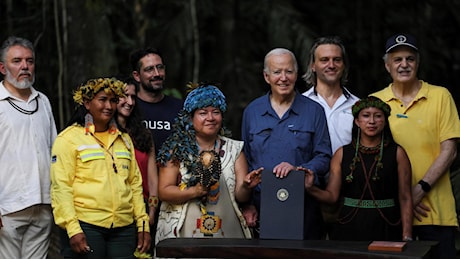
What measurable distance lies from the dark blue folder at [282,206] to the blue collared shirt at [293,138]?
0.41 metres

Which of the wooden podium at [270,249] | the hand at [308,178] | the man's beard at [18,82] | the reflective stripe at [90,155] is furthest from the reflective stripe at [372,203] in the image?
the man's beard at [18,82]

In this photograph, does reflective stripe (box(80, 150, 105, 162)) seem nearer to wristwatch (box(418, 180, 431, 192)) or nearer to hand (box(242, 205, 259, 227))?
hand (box(242, 205, 259, 227))

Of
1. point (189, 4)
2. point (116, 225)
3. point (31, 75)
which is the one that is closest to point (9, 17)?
point (189, 4)

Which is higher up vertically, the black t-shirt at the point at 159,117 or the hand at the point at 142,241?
the black t-shirt at the point at 159,117

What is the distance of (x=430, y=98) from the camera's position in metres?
5.92

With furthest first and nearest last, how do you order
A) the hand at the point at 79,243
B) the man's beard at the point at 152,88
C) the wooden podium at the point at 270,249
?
the man's beard at the point at 152,88 < the hand at the point at 79,243 < the wooden podium at the point at 270,249

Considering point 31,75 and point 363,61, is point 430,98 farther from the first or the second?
point 363,61

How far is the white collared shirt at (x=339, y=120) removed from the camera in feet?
19.9

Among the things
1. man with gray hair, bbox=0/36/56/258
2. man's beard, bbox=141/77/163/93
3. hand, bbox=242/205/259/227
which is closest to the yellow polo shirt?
hand, bbox=242/205/259/227

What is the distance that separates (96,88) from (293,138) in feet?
4.28

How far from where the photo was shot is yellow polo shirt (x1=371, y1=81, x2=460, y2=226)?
5.88 metres

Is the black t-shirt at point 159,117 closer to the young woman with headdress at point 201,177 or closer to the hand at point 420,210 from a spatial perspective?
the young woman with headdress at point 201,177

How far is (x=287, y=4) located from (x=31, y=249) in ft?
21.2

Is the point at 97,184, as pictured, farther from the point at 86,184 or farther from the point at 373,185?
the point at 373,185
